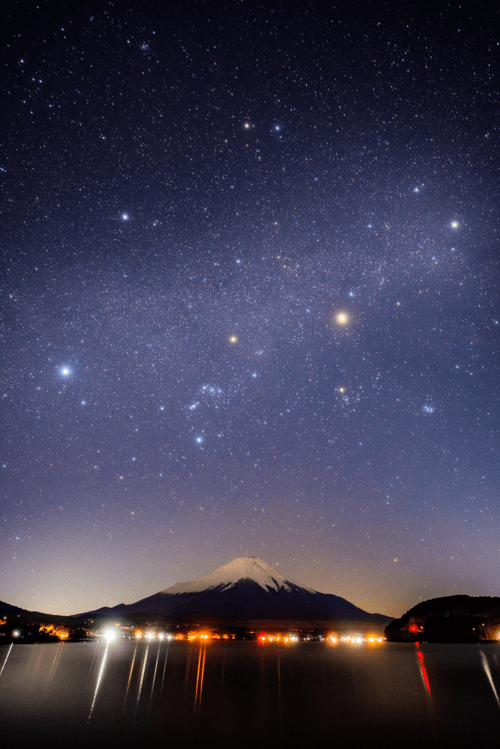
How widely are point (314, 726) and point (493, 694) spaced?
1863 cm

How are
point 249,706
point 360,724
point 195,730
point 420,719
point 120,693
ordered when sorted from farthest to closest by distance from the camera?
point 120,693
point 249,706
point 420,719
point 360,724
point 195,730

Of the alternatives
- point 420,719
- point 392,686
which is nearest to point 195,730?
point 420,719

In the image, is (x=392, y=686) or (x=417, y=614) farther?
(x=417, y=614)

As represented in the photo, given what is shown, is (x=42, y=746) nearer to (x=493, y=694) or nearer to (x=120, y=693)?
(x=120, y=693)

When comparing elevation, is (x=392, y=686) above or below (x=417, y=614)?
below

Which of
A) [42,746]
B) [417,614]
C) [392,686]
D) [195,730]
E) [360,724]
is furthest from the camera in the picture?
[417,614]

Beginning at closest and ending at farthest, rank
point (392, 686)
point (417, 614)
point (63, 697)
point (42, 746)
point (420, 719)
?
point (42, 746) < point (420, 719) < point (63, 697) < point (392, 686) < point (417, 614)

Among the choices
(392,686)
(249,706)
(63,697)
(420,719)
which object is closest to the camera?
(420,719)

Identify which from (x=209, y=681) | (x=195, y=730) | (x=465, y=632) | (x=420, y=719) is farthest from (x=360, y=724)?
(x=465, y=632)

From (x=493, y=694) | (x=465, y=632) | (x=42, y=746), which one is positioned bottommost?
(x=42, y=746)

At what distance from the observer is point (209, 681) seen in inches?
1339

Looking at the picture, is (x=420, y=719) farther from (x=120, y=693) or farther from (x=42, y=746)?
(x=120, y=693)

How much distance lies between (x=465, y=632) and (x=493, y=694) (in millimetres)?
168778

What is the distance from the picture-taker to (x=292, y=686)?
31.0 metres
